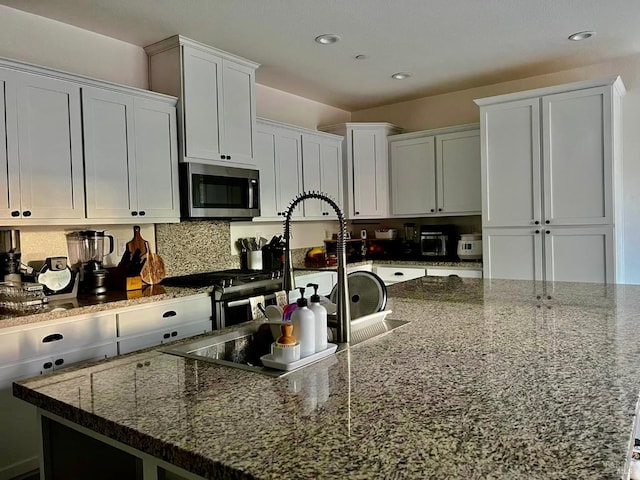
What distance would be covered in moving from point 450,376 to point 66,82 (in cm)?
267

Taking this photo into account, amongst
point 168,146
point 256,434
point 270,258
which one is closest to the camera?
point 256,434

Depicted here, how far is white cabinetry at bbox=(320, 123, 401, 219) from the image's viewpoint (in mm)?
5055

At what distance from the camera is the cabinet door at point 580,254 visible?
3.78 meters

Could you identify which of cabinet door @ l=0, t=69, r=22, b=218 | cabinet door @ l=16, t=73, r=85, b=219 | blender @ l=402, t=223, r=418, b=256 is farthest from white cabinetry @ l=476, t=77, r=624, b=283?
cabinet door @ l=0, t=69, r=22, b=218

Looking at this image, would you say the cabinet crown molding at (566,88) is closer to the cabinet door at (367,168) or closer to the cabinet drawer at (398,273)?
the cabinet door at (367,168)

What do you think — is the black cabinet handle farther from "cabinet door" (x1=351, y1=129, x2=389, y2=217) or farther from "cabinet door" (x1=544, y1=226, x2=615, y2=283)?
"cabinet door" (x1=544, y1=226, x2=615, y2=283)

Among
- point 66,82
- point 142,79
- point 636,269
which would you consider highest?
point 142,79

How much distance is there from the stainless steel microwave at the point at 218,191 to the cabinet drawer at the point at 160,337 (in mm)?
788

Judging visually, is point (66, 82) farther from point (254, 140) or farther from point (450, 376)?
point (450, 376)

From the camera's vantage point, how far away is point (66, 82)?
278 centimetres

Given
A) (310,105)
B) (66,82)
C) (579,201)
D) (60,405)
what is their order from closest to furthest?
(60,405)
(66,82)
(579,201)
(310,105)

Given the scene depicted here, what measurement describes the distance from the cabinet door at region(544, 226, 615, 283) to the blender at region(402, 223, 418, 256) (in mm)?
1463

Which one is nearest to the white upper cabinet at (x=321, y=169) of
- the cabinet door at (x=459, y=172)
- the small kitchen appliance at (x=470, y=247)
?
the cabinet door at (x=459, y=172)

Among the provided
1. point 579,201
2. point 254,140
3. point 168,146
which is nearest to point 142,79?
point 168,146
